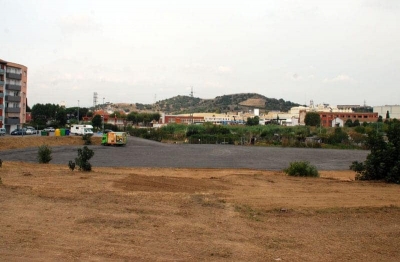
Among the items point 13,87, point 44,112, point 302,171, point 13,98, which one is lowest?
point 302,171

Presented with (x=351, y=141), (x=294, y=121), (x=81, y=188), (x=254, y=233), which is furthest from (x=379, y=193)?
(x=294, y=121)

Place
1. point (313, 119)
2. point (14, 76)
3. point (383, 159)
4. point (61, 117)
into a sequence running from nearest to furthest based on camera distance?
point (383, 159) → point (14, 76) → point (61, 117) → point (313, 119)

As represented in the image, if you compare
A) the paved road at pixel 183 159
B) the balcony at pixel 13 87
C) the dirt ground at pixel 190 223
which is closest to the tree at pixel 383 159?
the dirt ground at pixel 190 223

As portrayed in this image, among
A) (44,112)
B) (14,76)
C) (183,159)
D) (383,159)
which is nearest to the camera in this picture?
(383,159)

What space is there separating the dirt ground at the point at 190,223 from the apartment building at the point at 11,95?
60928 mm

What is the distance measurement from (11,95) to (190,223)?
72.9 meters

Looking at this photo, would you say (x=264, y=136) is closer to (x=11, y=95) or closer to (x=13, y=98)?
(x=13, y=98)

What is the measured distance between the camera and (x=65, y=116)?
103 m

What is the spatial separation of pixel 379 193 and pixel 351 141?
64.1m

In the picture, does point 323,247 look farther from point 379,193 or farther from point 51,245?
point 379,193

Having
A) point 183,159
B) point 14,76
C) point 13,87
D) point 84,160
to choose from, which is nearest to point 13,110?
point 13,87

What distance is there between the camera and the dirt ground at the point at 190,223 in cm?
779

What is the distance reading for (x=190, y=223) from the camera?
33.8ft

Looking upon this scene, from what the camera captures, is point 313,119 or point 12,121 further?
point 313,119
